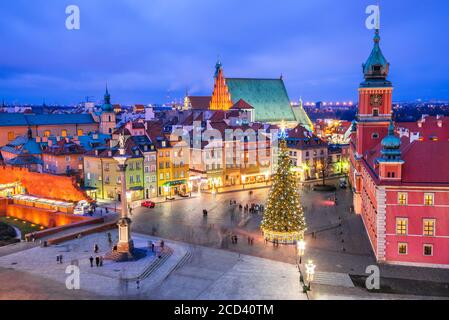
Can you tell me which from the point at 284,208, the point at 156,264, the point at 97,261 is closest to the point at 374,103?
the point at 284,208

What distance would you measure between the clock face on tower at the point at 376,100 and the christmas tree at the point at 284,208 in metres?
16.3

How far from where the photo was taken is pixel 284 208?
4078cm

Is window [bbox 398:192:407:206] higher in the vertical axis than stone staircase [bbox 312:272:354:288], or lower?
higher

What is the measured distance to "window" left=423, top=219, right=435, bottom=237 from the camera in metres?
35.1

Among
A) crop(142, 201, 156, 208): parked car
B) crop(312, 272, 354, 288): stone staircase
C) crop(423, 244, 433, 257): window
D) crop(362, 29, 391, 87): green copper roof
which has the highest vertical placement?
crop(362, 29, 391, 87): green copper roof

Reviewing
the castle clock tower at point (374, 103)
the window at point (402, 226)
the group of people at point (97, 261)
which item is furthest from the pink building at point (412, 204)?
the group of people at point (97, 261)

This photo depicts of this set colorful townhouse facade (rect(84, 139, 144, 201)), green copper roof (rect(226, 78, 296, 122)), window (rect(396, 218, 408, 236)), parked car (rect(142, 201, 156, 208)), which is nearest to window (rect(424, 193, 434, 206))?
window (rect(396, 218, 408, 236))

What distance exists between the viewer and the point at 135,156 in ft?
200

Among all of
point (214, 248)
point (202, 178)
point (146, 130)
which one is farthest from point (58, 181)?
point (214, 248)

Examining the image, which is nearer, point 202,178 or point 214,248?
point 214,248

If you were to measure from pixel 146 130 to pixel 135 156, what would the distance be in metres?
5.74

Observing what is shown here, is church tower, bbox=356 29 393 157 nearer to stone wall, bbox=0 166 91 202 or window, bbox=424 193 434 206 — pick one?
window, bbox=424 193 434 206

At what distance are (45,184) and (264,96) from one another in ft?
194
